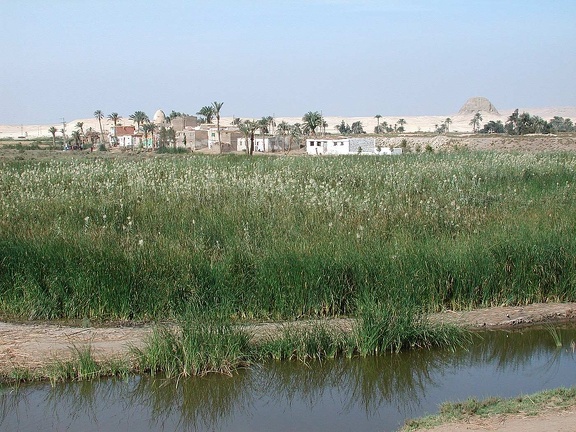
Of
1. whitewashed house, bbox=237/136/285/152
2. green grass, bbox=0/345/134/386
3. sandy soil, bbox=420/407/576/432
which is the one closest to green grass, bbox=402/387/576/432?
sandy soil, bbox=420/407/576/432

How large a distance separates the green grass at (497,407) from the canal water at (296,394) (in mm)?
544

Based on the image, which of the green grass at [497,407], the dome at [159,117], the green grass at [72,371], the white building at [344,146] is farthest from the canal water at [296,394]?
the dome at [159,117]

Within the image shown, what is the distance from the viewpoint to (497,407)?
7074 mm

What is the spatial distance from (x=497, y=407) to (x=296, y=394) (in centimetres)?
239

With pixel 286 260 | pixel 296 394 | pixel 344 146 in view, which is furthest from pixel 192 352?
pixel 344 146

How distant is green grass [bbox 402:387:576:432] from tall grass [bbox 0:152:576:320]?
2749 mm

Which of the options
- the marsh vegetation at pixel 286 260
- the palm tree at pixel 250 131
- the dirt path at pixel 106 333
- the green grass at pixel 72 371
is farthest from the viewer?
the palm tree at pixel 250 131

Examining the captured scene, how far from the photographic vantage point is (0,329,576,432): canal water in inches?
298

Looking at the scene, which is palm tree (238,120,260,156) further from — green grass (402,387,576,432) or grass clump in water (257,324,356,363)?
green grass (402,387,576,432)

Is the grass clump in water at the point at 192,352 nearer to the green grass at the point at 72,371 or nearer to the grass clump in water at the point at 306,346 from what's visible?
the green grass at the point at 72,371

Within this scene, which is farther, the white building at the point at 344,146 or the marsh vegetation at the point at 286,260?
the white building at the point at 344,146

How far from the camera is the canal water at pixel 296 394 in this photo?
757 cm

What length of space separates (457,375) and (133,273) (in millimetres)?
5187

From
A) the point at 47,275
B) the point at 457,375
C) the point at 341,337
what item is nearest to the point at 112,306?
the point at 47,275
